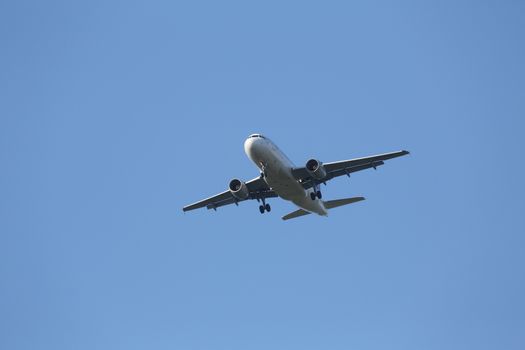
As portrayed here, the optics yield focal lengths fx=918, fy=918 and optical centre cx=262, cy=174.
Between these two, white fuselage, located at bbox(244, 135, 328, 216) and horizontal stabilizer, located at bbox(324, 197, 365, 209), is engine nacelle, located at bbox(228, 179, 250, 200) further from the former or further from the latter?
horizontal stabilizer, located at bbox(324, 197, 365, 209)

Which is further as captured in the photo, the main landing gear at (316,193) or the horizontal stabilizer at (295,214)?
the horizontal stabilizer at (295,214)

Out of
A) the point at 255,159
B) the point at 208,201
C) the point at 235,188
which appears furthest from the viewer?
the point at 208,201

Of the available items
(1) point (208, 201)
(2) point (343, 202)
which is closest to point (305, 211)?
(2) point (343, 202)

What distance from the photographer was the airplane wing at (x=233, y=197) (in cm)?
6650

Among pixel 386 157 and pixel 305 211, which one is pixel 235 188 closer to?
pixel 305 211

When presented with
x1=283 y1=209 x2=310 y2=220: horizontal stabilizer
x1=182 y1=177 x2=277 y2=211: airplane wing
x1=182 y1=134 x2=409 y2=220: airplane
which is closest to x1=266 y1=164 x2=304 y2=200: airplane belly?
x1=182 y1=134 x2=409 y2=220: airplane

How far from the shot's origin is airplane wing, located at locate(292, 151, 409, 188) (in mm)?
63184

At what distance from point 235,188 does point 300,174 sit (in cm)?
502

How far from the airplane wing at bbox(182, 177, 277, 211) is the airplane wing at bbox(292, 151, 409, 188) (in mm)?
3541

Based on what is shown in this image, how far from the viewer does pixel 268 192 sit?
222 ft

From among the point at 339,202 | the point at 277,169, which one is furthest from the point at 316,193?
the point at 277,169

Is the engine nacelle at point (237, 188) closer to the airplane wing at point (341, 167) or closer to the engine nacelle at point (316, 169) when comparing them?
the airplane wing at point (341, 167)

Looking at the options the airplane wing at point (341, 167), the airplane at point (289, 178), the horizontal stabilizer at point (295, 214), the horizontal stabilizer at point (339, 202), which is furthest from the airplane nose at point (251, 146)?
the horizontal stabilizer at point (339, 202)

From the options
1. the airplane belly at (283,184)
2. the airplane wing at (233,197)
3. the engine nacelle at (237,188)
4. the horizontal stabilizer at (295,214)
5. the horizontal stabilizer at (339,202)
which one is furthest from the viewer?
the horizontal stabilizer at (295,214)
